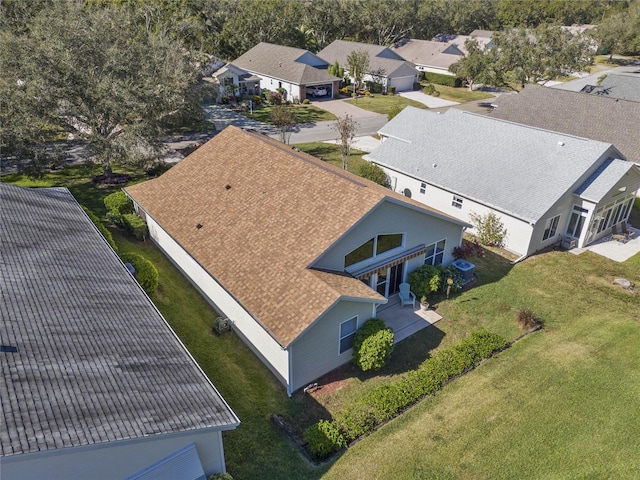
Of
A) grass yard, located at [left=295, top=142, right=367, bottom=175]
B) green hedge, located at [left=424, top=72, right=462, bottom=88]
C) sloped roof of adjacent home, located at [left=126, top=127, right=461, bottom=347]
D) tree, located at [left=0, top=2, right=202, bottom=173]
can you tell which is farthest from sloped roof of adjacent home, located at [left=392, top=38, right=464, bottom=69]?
sloped roof of adjacent home, located at [left=126, top=127, right=461, bottom=347]

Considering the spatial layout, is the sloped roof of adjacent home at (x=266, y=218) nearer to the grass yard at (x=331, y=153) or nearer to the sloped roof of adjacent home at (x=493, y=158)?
the sloped roof of adjacent home at (x=493, y=158)

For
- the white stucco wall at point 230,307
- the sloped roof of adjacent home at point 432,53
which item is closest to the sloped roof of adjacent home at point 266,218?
the white stucco wall at point 230,307

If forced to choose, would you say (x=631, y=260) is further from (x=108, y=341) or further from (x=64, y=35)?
(x=64, y=35)

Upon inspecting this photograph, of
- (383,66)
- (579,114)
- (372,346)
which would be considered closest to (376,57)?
(383,66)

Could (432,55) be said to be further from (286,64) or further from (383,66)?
(286,64)

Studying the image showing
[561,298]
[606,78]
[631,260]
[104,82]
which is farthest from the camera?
[606,78]

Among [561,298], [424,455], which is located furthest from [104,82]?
[561,298]
